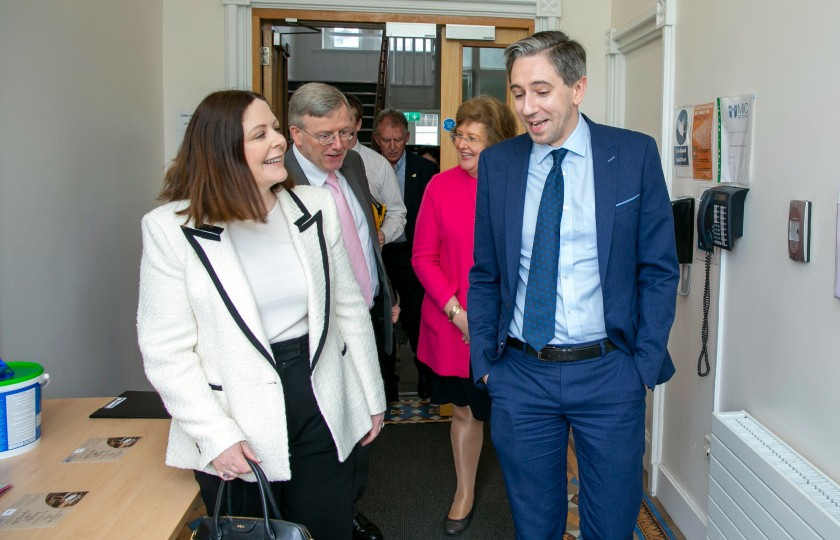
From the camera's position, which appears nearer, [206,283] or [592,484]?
[206,283]

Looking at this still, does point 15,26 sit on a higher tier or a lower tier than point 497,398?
higher

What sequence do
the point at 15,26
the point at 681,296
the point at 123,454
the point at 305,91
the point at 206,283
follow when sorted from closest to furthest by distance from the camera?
the point at 206,283 < the point at 123,454 < the point at 15,26 < the point at 305,91 < the point at 681,296

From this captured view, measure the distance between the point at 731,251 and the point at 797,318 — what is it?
0.50m

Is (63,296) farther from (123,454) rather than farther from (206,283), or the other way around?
(206,283)

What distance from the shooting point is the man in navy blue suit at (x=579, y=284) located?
1888 mm

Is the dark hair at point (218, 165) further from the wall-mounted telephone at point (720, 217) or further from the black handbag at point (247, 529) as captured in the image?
the wall-mounted telephone at point (720, 217)

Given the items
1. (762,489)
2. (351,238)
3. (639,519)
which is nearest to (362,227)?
(351,238)

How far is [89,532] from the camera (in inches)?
57.2

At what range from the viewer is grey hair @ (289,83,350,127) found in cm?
253

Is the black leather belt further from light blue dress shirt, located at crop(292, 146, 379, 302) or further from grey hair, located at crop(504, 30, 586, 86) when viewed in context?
light blue dress shirt, located at crop(292, 146, 379, 302)

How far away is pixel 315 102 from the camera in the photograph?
253 centimetres

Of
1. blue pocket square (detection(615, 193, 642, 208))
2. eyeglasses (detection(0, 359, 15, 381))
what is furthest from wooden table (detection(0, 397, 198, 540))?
blue pocket square (detection(615, 193, 642, 208))

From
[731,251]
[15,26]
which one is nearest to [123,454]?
[15,26]

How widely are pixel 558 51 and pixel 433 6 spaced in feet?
8.22
